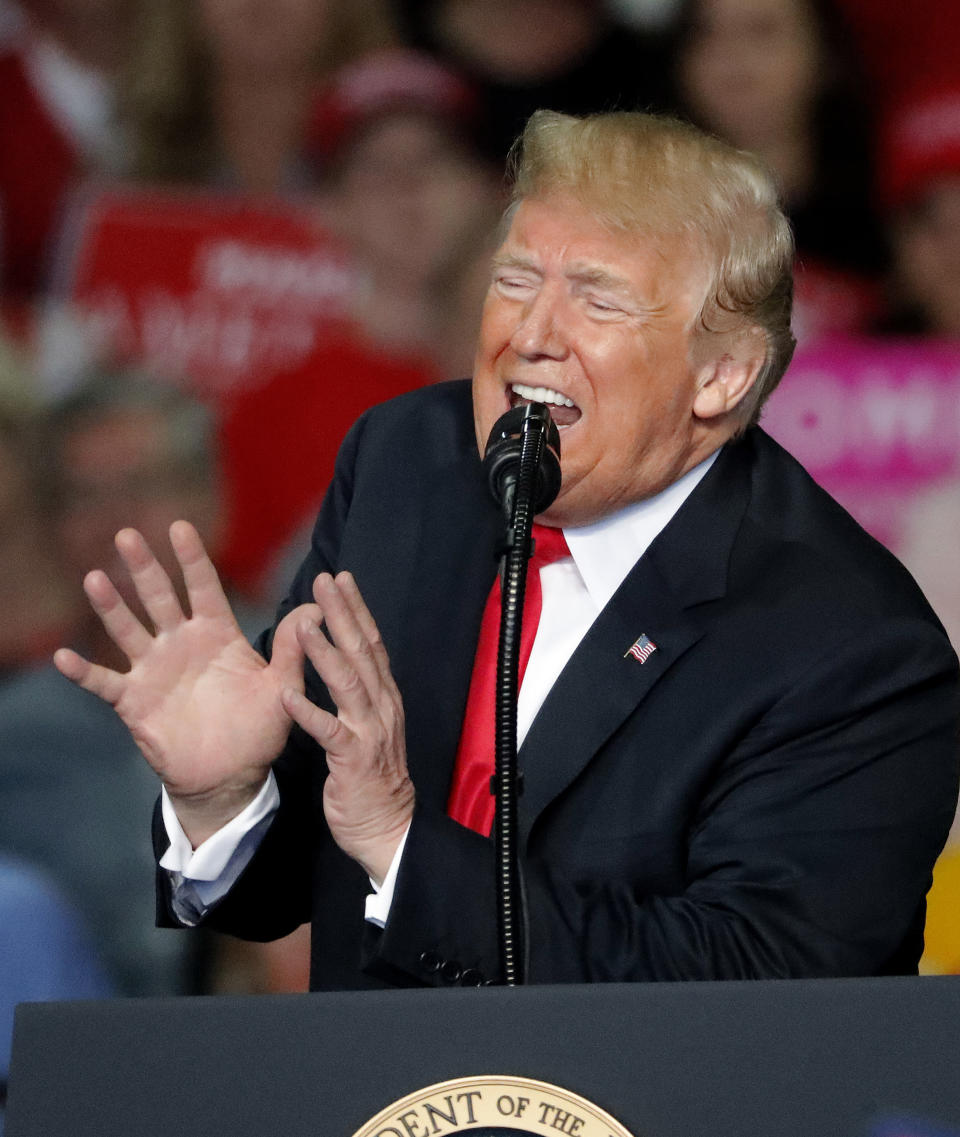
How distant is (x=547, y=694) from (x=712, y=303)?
1.40 feet

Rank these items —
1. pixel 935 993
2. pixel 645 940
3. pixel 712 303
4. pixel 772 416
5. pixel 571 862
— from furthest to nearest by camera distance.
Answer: pixel 772 416 < pixel 712 303 < pixel 571 862 < pixel 645 940 < pixel 935 993

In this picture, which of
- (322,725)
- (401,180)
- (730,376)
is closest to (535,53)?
(401,180)

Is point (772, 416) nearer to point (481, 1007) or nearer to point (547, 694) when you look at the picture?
point (547, 694)

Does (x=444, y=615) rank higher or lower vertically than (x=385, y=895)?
higher

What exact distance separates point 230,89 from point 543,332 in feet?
6.94

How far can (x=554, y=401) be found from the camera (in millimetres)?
1705

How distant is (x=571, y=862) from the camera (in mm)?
1588

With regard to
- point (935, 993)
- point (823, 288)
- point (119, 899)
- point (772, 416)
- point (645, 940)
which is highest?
point (823, 288)

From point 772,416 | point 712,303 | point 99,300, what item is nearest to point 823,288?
point 772,416

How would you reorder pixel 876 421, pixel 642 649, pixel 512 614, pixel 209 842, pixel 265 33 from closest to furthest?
pixel 512 614
pixel 209 842
pixel 642 649
pixel 876 421
pixel 265 33

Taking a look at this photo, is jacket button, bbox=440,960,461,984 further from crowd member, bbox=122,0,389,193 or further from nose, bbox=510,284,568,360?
crowd member, bbox=122,0,389,193

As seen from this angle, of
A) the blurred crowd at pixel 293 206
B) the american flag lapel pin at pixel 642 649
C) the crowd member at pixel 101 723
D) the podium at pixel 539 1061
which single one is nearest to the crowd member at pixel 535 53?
the blurred crowd at pixel 293 206

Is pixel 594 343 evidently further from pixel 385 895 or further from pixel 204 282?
pixel 204 282

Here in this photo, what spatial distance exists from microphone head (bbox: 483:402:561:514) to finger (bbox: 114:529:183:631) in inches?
11.6
